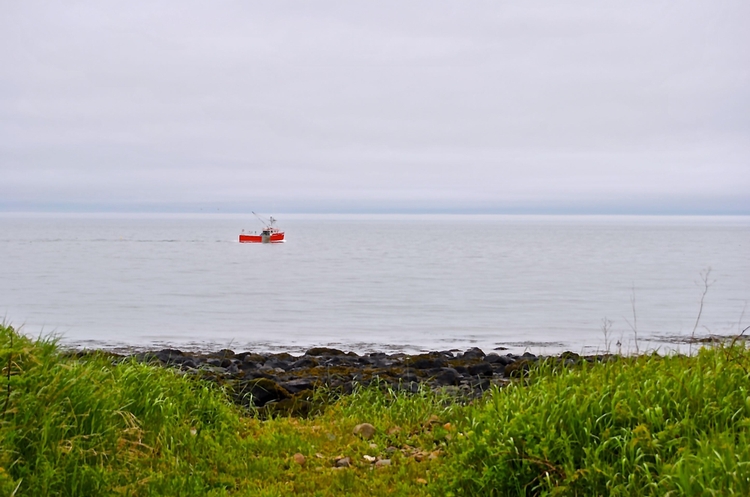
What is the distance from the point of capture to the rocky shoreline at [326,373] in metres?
9.12

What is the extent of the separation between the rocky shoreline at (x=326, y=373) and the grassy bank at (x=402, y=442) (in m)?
2.12

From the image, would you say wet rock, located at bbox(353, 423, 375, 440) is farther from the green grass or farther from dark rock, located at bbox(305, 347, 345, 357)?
dark rock, located at bbox(305, 347, 345, 357)

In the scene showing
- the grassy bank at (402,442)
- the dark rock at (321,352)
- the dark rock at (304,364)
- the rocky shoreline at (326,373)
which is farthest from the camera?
the dark rock at (321,352)

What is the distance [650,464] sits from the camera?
442 centimetres

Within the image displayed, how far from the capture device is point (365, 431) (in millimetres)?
6816

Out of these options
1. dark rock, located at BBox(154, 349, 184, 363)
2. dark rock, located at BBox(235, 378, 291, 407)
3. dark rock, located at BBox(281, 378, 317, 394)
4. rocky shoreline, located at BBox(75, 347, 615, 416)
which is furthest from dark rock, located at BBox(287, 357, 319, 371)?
dark rock, located at BBox(235, 378, 291, 407)

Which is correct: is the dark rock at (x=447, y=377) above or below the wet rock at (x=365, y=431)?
below

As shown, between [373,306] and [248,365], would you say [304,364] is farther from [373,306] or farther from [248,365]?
[373,306]

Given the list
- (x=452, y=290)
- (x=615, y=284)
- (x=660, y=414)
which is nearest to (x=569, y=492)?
(x=660, y=414)

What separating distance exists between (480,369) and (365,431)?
6613 mm

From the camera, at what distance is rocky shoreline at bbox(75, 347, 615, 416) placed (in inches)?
359

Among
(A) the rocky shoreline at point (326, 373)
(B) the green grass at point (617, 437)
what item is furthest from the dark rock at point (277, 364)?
(B) the green grass at point (617, 437)

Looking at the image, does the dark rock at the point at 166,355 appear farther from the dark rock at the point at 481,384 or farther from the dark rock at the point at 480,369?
the dark rock at the point at 481,384

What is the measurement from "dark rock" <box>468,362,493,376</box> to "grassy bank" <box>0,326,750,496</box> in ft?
20.8
